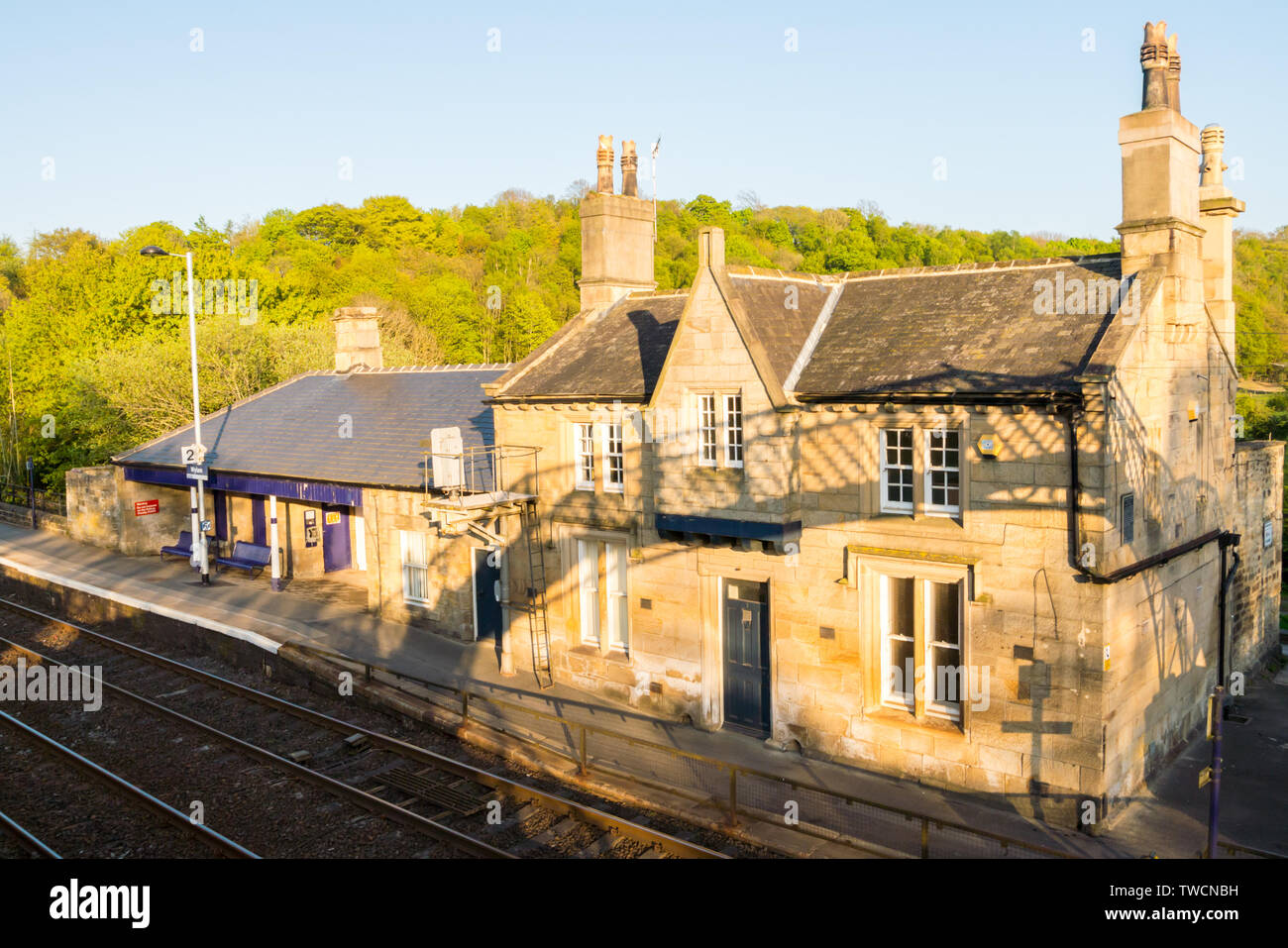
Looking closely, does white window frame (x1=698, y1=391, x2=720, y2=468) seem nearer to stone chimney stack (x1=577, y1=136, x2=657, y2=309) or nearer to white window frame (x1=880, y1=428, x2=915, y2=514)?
white window frame (x1=880, y1=428, x2=915, y2=514)

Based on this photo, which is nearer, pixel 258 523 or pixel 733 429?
pixel 733 429

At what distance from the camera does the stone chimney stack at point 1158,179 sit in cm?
1562

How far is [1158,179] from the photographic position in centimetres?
1565

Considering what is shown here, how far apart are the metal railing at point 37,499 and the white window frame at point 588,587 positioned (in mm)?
30672

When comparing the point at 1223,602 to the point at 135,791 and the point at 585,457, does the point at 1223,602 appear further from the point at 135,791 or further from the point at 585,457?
the point at 135,791

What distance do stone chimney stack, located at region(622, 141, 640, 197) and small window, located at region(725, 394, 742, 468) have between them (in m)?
8.39

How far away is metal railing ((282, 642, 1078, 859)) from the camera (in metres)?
13.1

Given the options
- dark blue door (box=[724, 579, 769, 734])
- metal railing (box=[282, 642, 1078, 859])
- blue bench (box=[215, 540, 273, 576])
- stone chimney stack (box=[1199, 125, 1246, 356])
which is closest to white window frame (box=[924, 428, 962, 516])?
dark blue door (box=[724, 579, 769, 734])

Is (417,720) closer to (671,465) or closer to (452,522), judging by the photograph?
(452,522)

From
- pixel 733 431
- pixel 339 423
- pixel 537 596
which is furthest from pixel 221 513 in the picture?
pixel 733 431

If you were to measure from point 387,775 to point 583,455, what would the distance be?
744 centimetres

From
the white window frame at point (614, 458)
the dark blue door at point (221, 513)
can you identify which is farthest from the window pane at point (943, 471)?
the dark blue door at point (221, 513)

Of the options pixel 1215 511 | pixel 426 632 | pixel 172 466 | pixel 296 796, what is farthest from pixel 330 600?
pixel 1215 511

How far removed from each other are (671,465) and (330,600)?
14.0 m
